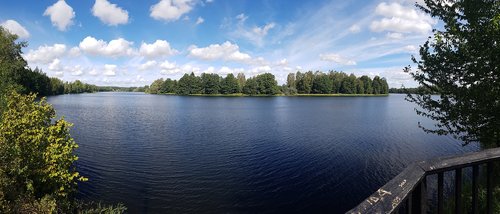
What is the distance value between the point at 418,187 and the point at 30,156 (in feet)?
42.1

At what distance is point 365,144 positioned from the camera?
2983 centimetres

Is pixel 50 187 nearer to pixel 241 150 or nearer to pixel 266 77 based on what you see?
pixel 241 150

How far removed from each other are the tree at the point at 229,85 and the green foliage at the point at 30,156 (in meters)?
144

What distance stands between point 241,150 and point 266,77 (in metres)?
128

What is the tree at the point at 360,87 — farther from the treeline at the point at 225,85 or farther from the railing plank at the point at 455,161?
the railing plank at the point at 455,161

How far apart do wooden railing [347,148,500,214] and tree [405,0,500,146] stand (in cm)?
947

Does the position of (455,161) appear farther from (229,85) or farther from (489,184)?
(229,85)

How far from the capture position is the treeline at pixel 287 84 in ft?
502

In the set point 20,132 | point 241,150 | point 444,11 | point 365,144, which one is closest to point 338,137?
point 365,144

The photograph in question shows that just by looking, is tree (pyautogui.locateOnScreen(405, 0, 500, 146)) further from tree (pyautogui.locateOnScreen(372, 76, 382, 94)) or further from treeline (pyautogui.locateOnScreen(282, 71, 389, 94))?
tree (pyautogui.locateOnScreen(372, 76, 382, 94))

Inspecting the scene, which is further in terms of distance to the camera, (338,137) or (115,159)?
(338,137)

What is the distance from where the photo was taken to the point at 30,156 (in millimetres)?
10656

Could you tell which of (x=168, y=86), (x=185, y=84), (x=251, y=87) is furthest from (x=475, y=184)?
(x=168, y=86)

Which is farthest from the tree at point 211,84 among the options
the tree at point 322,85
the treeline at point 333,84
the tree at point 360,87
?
the tree at point 360,87
